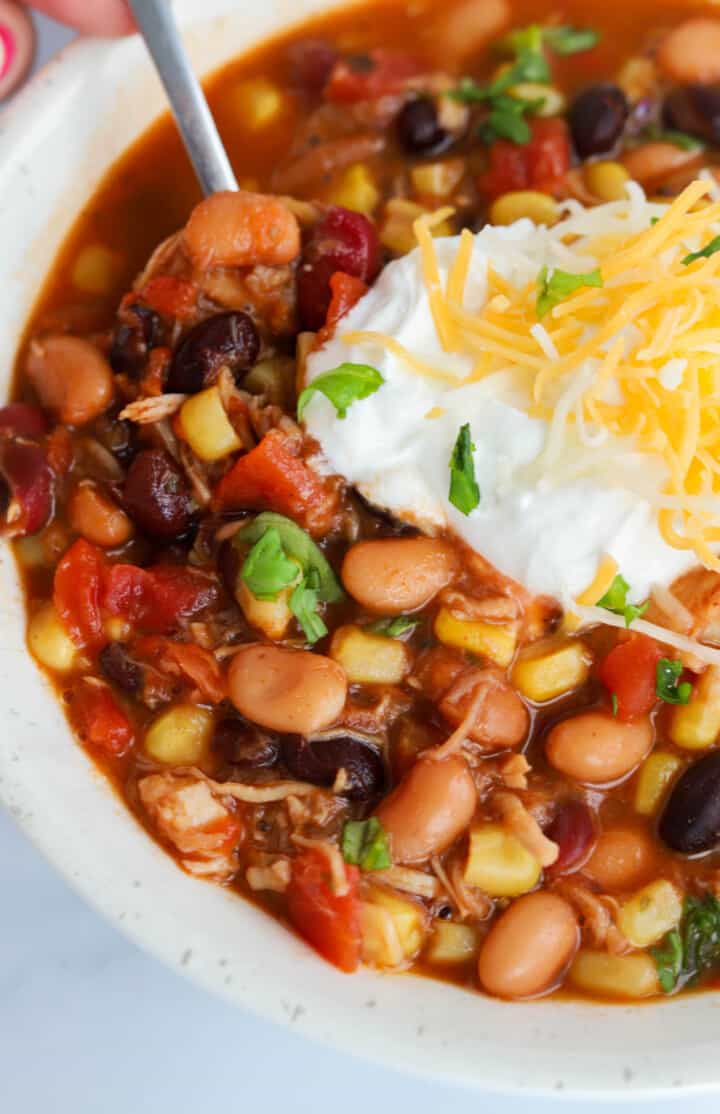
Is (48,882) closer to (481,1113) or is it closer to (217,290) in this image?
(481,1113)

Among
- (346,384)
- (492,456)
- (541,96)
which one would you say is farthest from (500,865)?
(541,96)

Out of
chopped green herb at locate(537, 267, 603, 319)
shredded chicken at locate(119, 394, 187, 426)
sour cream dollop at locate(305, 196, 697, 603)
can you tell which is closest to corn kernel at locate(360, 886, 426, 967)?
sour cream dollop at locate(305, 196, 697, 603)

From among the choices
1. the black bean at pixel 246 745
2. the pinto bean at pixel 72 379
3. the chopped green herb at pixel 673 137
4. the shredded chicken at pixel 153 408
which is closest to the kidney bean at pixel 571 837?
the black bean at pixel 246 745

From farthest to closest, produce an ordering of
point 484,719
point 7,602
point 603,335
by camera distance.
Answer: point 7,602 < point 484,719 < point 603,335

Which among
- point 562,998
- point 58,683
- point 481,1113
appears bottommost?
point 481,1113

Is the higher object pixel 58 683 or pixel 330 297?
pixel 330 297

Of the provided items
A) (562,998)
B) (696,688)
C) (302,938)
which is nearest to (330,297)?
(696,688)
